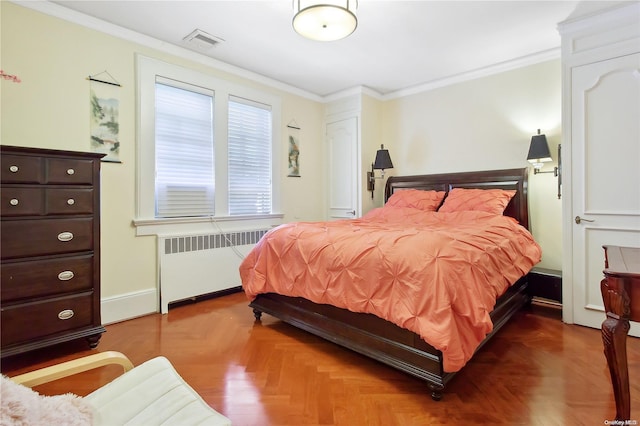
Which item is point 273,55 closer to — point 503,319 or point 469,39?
point 469,39

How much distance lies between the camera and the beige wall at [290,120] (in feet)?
7.70

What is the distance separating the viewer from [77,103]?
2547mm

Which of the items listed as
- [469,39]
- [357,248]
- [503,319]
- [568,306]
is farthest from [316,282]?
[469,39]

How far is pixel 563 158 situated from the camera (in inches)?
106

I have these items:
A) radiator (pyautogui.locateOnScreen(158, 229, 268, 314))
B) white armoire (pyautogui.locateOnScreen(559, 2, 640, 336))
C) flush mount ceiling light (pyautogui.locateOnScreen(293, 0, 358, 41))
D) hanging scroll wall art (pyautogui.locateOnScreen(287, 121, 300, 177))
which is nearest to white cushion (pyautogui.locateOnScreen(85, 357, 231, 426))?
radiator (pyautogui.locateOnScreen(158, 229, 268, 314))

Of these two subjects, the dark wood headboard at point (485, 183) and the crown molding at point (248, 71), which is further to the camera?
the dark wood headboard at point (485, 183)

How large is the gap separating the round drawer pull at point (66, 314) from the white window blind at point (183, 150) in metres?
1.15

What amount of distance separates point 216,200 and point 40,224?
1615 mm

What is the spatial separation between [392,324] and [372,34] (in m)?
2.51

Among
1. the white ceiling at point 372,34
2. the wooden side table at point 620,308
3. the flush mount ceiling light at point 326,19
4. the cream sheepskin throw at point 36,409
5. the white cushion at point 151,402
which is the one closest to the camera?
the cream sheepskin throw at point 36,409

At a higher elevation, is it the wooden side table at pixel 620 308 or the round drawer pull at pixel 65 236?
the round drawer pull at pixel 65 236

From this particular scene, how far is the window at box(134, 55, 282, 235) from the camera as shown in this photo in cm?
294

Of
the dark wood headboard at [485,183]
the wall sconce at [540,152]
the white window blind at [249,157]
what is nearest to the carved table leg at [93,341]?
the white window blind at [249,157]

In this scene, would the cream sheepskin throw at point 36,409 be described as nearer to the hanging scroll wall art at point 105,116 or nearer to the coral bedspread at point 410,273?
the coral bedspread at point 410,273
